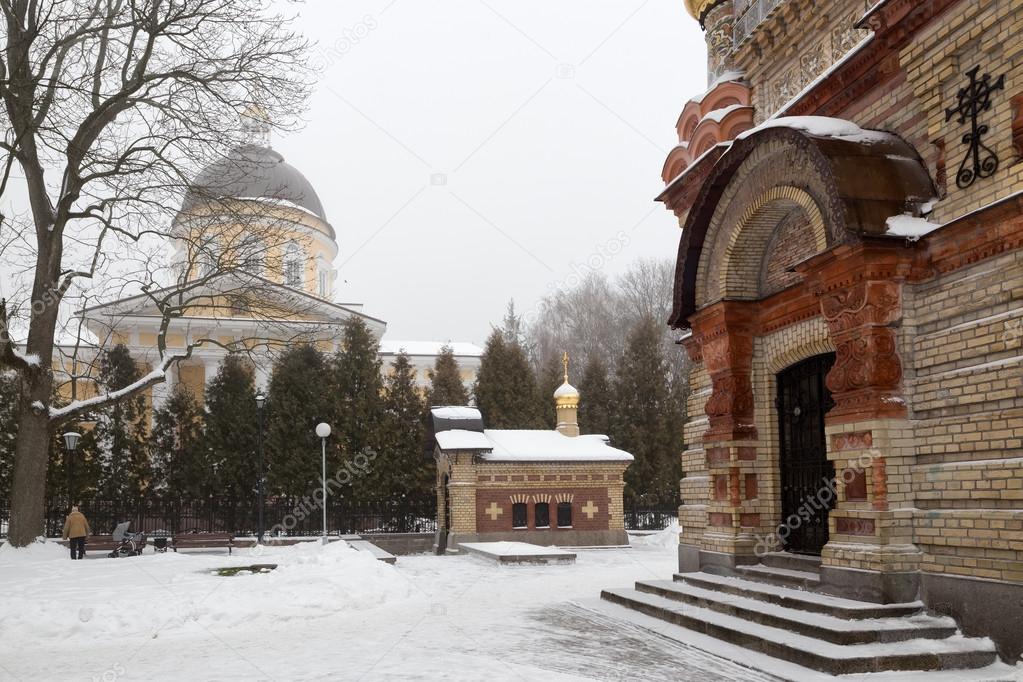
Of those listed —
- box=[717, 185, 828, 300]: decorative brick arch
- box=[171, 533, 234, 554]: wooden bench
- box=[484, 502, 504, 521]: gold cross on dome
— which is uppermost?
box=[717, 185, 828, 300]: decorative brick arch

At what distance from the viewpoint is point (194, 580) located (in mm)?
11391

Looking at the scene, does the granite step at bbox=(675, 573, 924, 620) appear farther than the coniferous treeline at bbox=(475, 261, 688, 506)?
No

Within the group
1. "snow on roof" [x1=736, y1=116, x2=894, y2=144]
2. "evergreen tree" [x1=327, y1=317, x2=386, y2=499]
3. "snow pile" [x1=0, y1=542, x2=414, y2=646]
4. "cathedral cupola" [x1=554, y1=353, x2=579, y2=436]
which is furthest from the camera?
"evergreen tree" [x1=327, y1=317, x2=386, y2=499]

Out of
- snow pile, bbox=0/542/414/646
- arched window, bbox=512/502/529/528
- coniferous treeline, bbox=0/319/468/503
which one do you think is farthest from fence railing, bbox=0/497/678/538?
snow pile, bbox=0/542/414/646

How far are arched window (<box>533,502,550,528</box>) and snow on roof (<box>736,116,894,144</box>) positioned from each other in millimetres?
16254

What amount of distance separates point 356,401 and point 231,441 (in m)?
4.34

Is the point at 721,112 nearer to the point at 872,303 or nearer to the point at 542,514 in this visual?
the point at 872,303

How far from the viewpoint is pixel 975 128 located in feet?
23.6

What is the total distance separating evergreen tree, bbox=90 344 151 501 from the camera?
29.3 meters

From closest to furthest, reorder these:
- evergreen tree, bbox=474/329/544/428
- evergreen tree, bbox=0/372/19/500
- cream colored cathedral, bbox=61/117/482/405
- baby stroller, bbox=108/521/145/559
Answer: cream colored cathedral, bbox=61/117/482/405 → baby stroller, bbox=108/521/145/559 → evergreen tree, bbox=0/372/19/500 → evergreen tree, bbox=474/329/544/428

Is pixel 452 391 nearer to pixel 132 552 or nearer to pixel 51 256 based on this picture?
pixel 132 552

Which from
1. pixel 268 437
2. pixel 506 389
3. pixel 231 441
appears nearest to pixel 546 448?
pixel 506 389

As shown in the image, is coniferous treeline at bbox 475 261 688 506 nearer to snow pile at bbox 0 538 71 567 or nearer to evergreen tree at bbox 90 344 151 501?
evergreen tree at bbox 90 344 151 501

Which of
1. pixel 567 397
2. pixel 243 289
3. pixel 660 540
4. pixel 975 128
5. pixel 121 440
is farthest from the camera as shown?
pixel 121 440
